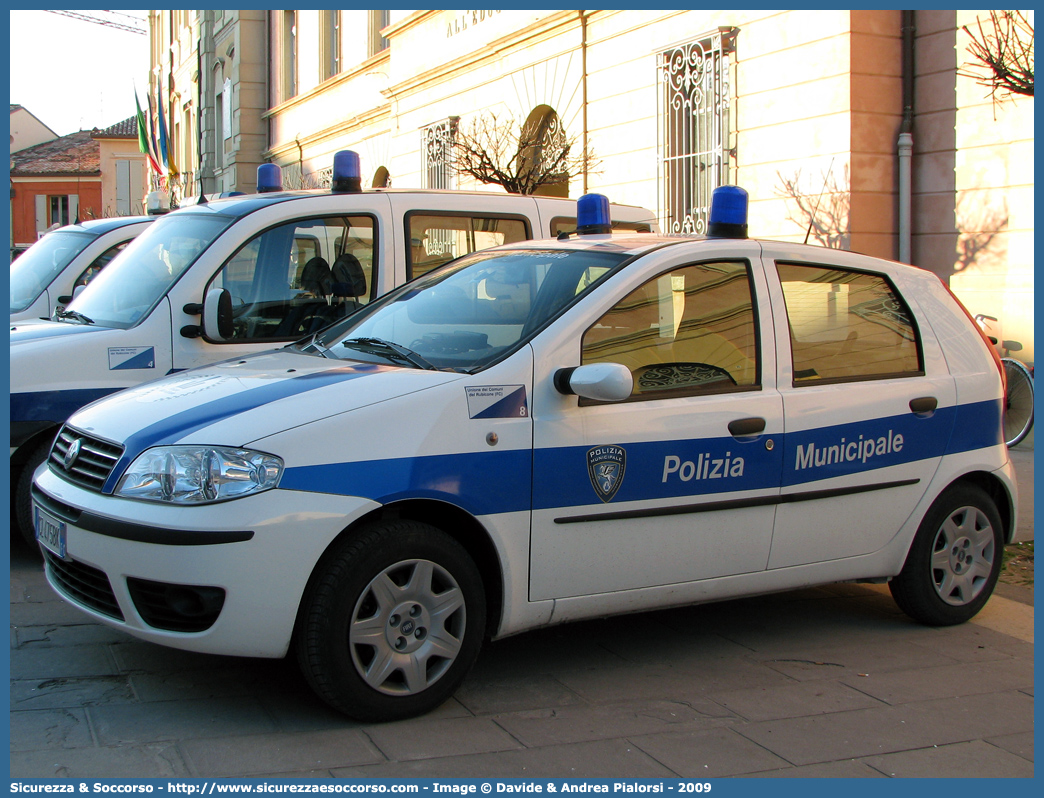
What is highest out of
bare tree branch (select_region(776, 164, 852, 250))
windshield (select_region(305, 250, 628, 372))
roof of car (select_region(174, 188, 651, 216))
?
bare tree branch (select_region(776, 164, 852, 250))

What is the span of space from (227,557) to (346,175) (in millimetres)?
3871

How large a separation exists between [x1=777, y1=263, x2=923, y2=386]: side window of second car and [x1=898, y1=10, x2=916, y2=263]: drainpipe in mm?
7141

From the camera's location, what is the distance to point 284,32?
3183 centimetres

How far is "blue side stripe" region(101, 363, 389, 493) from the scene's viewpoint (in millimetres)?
3744

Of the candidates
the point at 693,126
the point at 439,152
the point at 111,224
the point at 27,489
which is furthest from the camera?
the point at 439,152

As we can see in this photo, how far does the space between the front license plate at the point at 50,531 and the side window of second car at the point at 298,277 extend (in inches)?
84.7

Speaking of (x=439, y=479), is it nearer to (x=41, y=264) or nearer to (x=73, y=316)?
(x=73, y=316)

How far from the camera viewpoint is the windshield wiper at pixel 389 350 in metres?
4.24

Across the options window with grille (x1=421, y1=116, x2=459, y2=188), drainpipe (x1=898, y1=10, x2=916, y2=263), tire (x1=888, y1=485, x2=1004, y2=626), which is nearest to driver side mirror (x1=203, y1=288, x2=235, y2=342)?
tire (x1=888, y1=485, x2=1004, y2=626)

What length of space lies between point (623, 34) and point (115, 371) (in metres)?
10.7

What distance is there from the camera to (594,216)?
5391 mm

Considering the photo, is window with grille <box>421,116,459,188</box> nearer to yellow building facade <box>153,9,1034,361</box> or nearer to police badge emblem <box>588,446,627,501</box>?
yellow building facade <box>153,9,1034,361</box>

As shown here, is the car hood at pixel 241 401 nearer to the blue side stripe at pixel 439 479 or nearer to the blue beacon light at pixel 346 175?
the blue side stripe at pixel 439 479

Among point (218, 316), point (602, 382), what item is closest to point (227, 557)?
point (602, 382)
